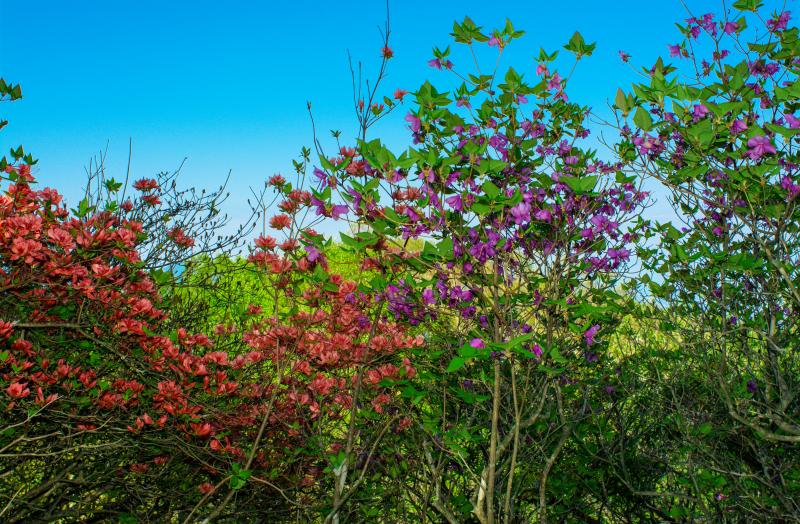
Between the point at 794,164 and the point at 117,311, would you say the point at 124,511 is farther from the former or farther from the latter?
the point at 794,164

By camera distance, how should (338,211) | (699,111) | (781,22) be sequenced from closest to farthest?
1. (338,211)
2. (699,111)
3. (781,22)

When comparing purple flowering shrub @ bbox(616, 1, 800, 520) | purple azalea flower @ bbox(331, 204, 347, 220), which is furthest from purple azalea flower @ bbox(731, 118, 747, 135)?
purple azalea flower @ bbox(331, 204, 347, 220)

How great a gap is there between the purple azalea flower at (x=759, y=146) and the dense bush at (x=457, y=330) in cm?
1

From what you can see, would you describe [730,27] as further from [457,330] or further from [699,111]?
[457,330]

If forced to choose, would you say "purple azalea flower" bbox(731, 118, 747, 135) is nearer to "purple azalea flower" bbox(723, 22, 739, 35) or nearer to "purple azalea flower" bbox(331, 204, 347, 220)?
"purple azalea flower" bbox(723, 22, 739, 35)

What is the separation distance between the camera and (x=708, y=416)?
4.13 meters

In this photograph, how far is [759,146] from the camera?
2.99 m

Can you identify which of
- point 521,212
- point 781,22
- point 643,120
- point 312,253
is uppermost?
point 781,22

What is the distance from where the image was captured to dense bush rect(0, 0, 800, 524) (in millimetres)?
2967

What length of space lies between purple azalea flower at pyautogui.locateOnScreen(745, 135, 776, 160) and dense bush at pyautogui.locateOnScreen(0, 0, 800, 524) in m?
0.01

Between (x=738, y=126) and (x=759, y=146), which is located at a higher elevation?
(x=738, y=126)

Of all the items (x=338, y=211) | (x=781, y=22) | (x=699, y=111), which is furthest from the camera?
(x=781, y=22)

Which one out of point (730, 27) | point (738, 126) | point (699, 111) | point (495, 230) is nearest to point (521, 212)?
point (495, 230)

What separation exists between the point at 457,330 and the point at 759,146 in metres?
1.63
